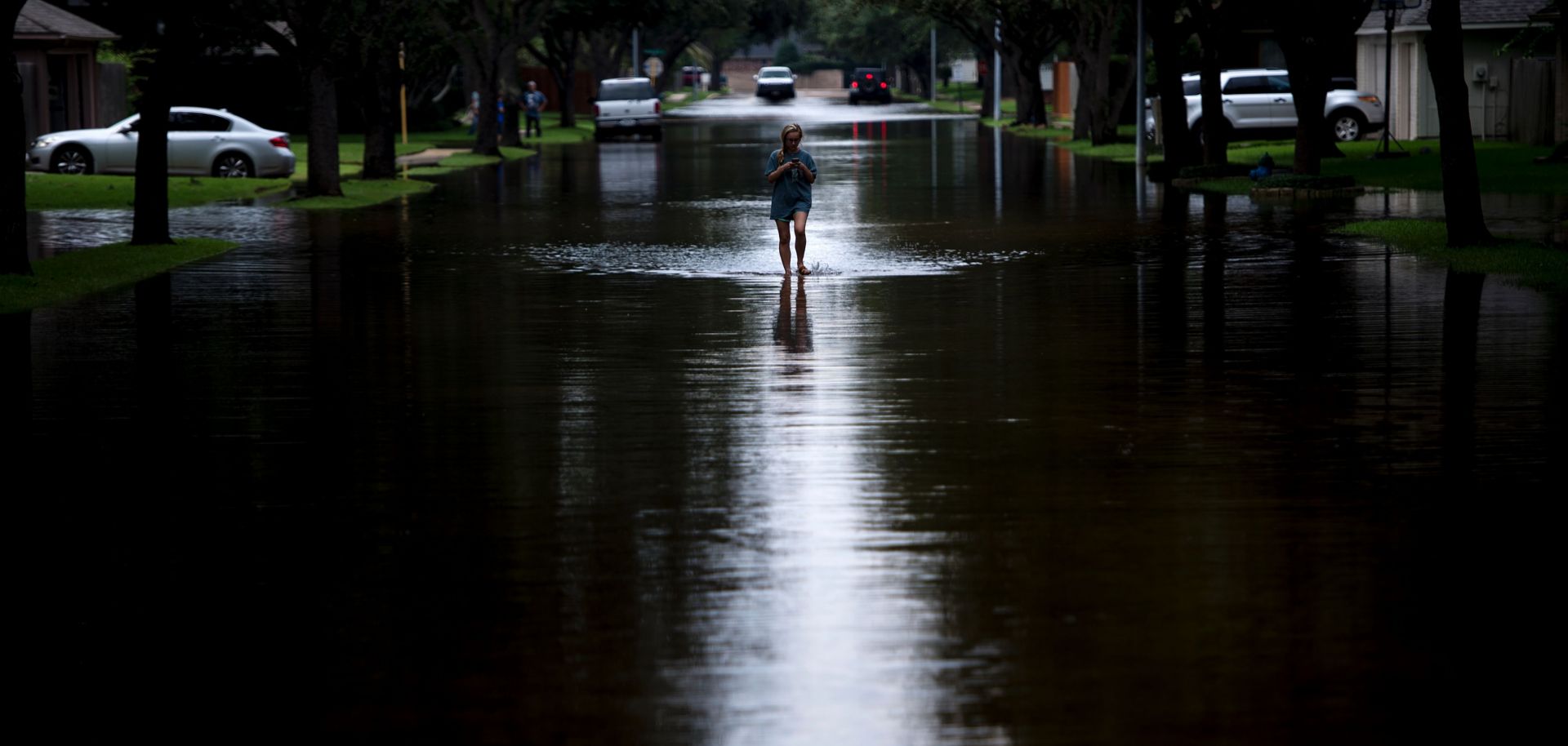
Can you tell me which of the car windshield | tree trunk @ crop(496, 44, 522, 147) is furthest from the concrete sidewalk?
the car windshield

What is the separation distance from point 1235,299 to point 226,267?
32.5ft

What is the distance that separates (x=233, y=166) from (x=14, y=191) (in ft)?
60.8

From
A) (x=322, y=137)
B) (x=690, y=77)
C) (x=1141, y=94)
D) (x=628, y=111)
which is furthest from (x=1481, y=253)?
(x=690, y=77)

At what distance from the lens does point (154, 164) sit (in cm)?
A: 2284

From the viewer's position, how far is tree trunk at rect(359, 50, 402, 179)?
3528cm

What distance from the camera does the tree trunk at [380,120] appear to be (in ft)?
116

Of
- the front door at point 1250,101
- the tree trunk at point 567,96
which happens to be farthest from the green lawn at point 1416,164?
the tree trunk at point 567,96

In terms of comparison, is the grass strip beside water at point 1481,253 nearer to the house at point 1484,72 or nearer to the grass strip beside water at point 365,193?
the grass strip beside water at point 365,193

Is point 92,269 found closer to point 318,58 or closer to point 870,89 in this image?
point 318,58

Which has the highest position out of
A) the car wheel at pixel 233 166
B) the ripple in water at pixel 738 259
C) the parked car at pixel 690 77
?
the parked car at pixel 690 77

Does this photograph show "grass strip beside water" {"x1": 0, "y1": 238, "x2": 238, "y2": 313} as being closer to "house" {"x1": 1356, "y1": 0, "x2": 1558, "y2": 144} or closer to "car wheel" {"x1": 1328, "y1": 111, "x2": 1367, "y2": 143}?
"house" {"x1": 1356, "y1": 0, "x2": 1558, "y2": 144}

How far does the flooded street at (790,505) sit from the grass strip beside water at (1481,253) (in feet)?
1.78

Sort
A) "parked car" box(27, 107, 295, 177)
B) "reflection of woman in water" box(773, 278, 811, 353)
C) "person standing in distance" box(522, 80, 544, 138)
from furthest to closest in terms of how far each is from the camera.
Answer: "person standing in distance" box(522, 80, 544, 138) → "parked car" box(27, 107, 295, 177) → "reflection of woman in water" box(773, 278, 811, 353)

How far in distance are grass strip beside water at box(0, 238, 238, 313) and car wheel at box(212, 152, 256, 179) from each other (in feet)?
46.0
